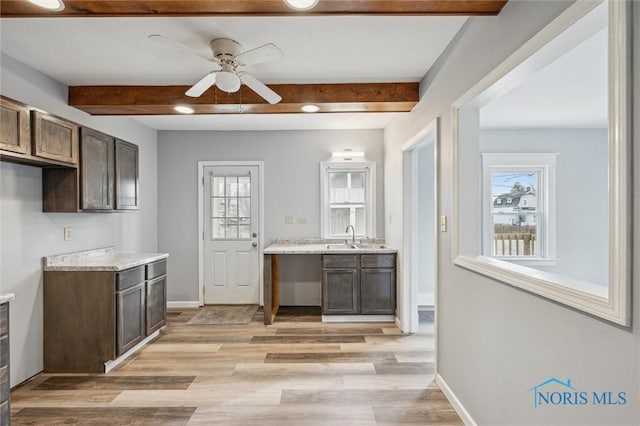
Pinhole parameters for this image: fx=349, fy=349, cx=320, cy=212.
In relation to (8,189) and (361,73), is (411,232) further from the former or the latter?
(8,189)

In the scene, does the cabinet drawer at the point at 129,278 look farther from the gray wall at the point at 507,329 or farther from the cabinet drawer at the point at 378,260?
the gray wall at the point at 507,329

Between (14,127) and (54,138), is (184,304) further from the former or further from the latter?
(14,127)

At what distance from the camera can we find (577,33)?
1.30 metres

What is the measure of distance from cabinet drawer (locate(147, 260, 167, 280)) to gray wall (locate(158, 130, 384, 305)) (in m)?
1.10

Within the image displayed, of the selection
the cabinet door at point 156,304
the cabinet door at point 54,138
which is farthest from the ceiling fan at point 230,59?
the cabinet door at point 156,304

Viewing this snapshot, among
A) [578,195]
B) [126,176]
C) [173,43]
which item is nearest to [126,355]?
[126,176]

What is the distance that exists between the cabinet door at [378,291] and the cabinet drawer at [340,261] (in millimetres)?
158

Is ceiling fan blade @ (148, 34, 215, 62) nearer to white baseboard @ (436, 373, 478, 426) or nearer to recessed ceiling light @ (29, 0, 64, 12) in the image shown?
recessed ceiling light @ (29, 0, 64, 12)

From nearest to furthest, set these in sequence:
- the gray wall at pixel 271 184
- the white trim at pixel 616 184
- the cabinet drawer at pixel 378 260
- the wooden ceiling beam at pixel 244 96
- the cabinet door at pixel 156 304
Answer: the white trim at pixel 616 184 < the wooden ceiling beam at pixel 244 96 < the cabinet door at pixel 156 304 < the cabinet drawer at pixel 378 260 < the gray wall at pixel 271 184

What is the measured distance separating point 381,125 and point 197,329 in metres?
3.49

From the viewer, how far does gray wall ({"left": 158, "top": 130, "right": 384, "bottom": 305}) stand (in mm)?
4969

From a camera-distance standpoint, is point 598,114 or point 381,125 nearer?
point 598,114

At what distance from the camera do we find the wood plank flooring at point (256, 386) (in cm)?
236

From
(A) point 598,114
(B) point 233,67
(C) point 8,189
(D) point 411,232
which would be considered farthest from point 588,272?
(C) point 8,189
